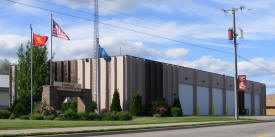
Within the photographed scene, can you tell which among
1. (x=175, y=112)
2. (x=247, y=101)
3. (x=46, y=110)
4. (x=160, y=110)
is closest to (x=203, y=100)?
(x=175, y=112)

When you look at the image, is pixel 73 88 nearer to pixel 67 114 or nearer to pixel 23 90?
pixel 67 114

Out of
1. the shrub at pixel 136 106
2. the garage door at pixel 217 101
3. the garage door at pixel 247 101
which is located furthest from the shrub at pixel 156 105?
the garage door at pixel 247 101

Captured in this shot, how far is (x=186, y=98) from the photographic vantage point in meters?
48.7

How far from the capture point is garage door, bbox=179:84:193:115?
47684 mm

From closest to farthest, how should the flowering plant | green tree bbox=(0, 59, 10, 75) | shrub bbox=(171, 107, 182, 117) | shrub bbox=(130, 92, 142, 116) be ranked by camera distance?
the flowering plant → shrub bbox=(130, 92, 142, 116) → shrub bbox=(171, 107, 182, 117) → green tree bbox=(0, 59, 10, 75)

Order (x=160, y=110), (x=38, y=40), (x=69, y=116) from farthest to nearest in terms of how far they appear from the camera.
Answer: (x=160, y=110) → (x=38, y=40) → (x=69, y=116)

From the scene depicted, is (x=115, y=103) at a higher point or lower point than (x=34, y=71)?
lower

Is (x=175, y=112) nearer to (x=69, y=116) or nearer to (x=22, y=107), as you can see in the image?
(x=69, y=116)

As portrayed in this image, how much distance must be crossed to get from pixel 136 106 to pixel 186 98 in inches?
492

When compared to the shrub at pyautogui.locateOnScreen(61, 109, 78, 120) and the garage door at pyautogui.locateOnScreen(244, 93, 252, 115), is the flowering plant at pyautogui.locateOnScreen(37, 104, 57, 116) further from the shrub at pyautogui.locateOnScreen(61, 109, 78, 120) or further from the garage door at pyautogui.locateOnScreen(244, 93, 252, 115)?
the garage door at pyautogui.locateOnScreen(244, 93, 252, 115)

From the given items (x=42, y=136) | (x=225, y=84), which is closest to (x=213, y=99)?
(x=225, y=84)

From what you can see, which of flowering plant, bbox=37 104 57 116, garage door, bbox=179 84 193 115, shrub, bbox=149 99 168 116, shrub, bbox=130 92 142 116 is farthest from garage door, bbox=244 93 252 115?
flowering plant, bbox=37 104 57 116

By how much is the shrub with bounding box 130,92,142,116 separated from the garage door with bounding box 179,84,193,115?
34.0 feet

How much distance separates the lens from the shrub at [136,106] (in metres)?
37.9
